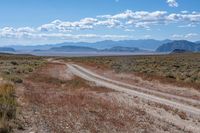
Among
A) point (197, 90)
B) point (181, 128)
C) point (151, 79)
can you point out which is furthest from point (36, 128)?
point (151, 79)

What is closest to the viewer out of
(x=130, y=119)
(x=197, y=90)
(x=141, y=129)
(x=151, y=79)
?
(x=141, y=129)

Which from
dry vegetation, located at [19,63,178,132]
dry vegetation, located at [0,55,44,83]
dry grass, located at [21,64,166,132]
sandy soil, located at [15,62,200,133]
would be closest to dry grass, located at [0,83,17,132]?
sandy soil, located at [15,62,200,133]

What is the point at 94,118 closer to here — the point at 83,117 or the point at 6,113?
the point at 83,117

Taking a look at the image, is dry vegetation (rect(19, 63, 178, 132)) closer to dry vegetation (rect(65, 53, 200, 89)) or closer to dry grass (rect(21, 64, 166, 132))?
dry grass (rect(21, 64, 166, 132))

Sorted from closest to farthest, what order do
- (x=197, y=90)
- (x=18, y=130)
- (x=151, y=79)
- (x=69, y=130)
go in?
(x=18, y=130) → (x=69, y=130) → (x=197, y=90) → (x=151, y=79)

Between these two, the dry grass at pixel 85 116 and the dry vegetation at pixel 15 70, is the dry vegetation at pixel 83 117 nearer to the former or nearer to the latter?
the dry grass at pixel 85 116

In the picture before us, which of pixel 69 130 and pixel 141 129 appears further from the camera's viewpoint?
pixel 141 129

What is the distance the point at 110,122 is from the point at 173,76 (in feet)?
88.7

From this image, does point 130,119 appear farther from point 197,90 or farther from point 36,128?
point 197,90

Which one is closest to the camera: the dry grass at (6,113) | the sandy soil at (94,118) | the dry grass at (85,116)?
the dry grass at (6,113)

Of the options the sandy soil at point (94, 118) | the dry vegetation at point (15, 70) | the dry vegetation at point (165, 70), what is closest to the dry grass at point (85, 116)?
the sandy soil at point (94, 118)

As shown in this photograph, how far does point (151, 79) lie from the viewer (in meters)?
39.4

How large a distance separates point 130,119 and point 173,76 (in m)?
25.8

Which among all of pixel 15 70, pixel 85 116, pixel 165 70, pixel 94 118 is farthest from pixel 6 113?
pixel 165 70
